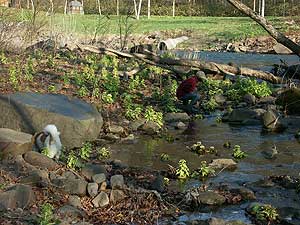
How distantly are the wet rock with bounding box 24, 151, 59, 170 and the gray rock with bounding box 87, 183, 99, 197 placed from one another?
102 centimetres

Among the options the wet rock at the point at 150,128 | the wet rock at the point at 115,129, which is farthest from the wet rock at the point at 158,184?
the wet rock at the point at 150,128

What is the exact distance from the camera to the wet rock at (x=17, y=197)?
624 cm

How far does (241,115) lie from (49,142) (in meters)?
6.12

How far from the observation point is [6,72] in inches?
593

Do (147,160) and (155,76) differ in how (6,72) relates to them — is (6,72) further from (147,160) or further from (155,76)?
(147,160)

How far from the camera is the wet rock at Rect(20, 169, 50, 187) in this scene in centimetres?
711

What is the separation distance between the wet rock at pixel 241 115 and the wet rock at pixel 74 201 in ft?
23.7

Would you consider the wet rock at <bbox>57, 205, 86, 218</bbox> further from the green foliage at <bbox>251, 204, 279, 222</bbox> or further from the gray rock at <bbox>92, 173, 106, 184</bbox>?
the green foliage at <bbox>251, 204, 279, 222</bbox>

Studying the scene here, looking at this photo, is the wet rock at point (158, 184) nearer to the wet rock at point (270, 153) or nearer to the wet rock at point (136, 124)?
the wet rock at point (270, 153)

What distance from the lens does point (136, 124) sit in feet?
40.9

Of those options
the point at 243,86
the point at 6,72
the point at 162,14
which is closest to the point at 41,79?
the point at 6,72

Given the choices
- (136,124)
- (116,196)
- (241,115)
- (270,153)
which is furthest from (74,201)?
(241,115)

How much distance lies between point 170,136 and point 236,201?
4444mm

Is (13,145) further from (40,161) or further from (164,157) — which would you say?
(164,157)
